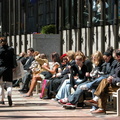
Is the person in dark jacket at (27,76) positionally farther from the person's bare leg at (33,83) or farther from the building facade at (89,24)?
the building facade at (89,24)

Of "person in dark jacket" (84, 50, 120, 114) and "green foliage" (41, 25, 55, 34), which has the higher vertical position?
"green foliage" (41, 25, 55, 34)

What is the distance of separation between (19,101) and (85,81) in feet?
9.17

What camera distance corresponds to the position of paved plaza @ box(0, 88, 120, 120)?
12.5 metres

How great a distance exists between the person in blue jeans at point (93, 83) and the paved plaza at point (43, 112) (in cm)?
22

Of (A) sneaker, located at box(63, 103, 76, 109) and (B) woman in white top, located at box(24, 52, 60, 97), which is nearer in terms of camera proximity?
(A) sneaker, located at box(63, 103, 76, 109)

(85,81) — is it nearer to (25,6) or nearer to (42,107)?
(42,107)

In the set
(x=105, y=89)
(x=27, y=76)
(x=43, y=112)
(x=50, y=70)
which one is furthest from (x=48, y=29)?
(x=105, y=89)

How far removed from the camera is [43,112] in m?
13.6

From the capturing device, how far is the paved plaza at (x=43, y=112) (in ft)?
41.0

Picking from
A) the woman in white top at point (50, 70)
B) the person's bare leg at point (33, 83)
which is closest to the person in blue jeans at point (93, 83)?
the woman in white top at point (50, 70)

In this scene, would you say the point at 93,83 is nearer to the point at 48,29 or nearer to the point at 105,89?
the point at 105,89

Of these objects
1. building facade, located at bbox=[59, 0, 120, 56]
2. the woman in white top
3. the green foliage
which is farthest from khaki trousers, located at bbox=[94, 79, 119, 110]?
the green foliage

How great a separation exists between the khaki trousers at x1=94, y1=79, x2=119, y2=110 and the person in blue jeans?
1.15 feet

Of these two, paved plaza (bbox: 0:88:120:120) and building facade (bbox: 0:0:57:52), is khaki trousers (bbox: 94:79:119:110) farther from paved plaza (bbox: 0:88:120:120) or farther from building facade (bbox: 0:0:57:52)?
building facade (bbox: 0:0:57:52)
